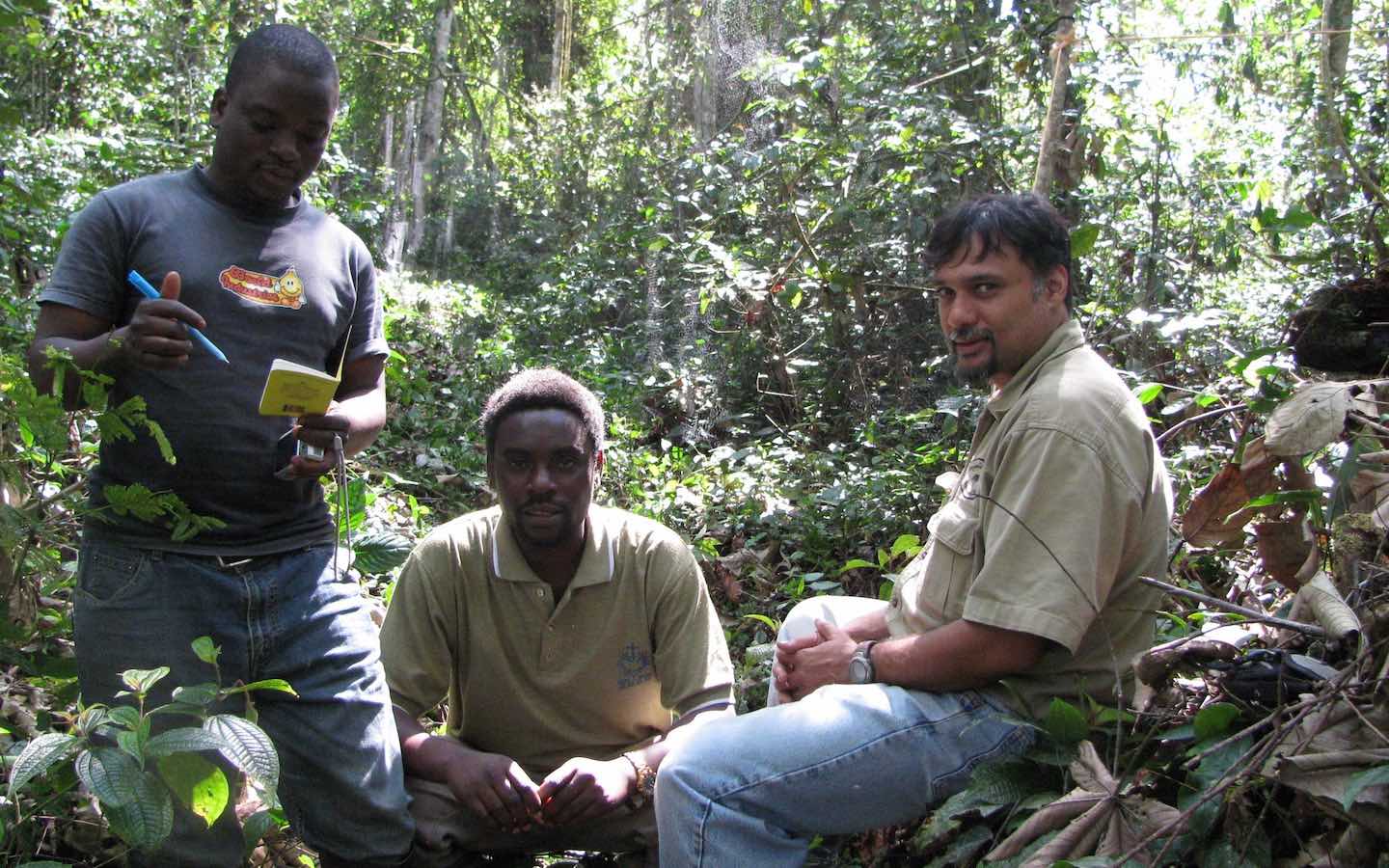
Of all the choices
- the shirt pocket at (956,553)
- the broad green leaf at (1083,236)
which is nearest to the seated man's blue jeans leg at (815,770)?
the shirt pocket at (956,553)

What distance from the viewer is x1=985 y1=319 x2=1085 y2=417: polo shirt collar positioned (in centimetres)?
277

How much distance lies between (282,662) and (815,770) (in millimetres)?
1304

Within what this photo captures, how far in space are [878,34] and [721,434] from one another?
3372 millimetres

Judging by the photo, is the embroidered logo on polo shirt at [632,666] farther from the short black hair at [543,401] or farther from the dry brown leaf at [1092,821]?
the dry brown leaf at [1092,821]

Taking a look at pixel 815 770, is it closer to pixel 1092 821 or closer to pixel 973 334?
pixel 1092 821

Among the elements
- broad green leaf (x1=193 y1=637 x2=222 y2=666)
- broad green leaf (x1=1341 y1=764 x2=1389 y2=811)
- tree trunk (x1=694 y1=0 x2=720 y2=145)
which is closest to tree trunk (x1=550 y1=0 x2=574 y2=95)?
tree trunk (x1=694 y1=0 x2=720 y2=145)

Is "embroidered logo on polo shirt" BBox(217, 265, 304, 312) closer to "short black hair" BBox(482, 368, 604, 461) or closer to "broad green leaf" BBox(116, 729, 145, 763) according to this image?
"short black hair" BBox(482, 368, 604, 461)

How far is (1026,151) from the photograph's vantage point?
6.69 metres

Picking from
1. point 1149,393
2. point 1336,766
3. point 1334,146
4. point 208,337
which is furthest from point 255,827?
point 1334,146

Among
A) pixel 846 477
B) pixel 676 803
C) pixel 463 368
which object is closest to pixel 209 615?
pixel 676 803

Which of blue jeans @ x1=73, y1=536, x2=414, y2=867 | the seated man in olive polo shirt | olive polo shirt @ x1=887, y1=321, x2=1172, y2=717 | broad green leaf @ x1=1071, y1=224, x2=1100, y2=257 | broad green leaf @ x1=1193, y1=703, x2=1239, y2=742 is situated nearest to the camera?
broad green leaf @ x1=1193, y1=703, x2=1239, y2=742

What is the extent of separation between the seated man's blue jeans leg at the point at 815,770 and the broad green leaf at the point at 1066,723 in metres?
0.12

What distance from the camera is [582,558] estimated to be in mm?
3184

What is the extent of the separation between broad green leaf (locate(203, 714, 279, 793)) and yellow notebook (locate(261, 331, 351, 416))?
2.78ft
